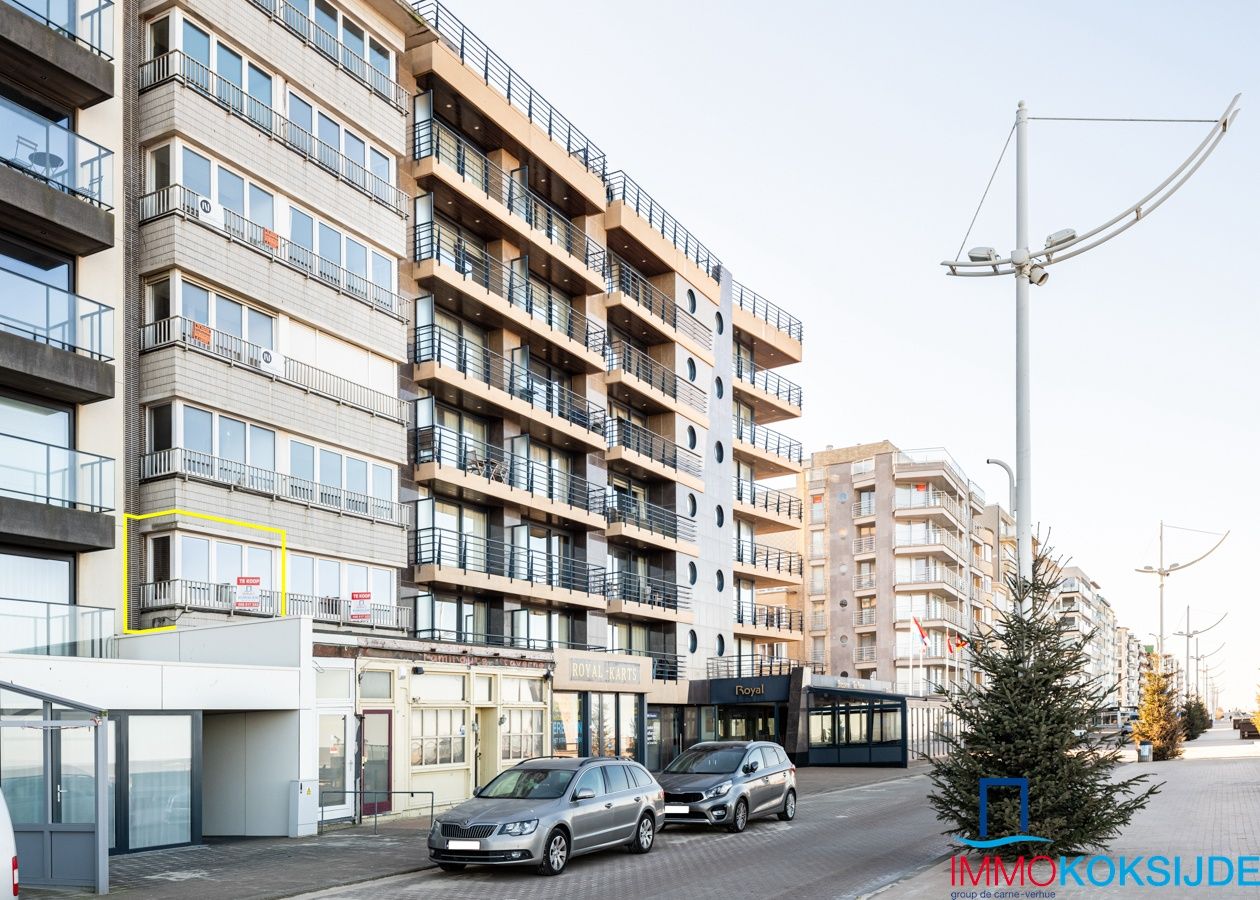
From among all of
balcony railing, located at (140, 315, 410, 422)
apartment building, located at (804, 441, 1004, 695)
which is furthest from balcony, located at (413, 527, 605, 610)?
apartment building, located at (804, 441, 1004, 695)

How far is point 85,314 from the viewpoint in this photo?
75.5 feet

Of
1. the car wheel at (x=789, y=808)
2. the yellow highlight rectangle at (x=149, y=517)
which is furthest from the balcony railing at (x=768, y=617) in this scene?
the yellow highlight rectangle at (x=149, y=517)

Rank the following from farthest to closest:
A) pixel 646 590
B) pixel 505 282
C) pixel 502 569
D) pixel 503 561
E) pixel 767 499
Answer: pixel 767 499, pixel 646 590, pixel 505 282, pixel 503 561, pixel 502 569

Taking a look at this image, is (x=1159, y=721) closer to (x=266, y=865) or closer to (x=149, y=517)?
(x=149, y=517)

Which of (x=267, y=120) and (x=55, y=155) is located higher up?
(x=267, y=120)

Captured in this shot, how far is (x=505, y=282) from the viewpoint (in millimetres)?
36594

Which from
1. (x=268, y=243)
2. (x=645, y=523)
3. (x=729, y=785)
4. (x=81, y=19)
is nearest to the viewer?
(x=729, y=785)

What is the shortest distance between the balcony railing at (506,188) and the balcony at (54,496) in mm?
13147

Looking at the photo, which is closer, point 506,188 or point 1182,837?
point 1182,837

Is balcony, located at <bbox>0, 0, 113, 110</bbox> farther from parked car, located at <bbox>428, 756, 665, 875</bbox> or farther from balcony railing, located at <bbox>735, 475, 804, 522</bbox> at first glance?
balcony railing, located at <bbox>735, 475, 804, 522</bbox>

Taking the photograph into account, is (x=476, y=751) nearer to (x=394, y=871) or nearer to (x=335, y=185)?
(x=394, y=871)

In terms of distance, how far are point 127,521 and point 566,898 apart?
1252 centimetres

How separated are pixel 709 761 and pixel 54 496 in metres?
12.6

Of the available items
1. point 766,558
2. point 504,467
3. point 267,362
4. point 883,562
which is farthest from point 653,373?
point 883,562
